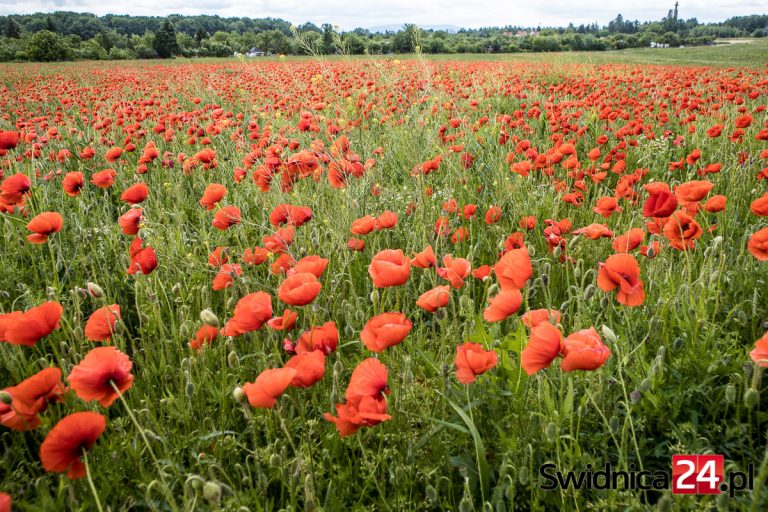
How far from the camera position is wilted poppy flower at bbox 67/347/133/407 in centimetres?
114

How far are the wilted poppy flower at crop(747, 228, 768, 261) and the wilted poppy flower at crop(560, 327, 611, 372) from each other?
867 mm

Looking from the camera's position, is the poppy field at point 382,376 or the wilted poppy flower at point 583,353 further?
the poppy field at point 382,376

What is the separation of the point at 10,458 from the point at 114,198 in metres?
2.99

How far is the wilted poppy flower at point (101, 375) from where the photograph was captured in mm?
1142

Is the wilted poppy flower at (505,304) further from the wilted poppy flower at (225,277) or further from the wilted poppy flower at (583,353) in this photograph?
the wilted poppy flower at (225,277)

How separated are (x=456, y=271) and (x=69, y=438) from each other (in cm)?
122

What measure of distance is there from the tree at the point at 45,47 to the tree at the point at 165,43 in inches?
→ 331

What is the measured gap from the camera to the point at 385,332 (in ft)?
4.12

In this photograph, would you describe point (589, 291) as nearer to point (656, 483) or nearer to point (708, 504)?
point (656, 483)

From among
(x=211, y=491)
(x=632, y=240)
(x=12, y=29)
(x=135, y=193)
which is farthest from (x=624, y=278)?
(x=12, y=29)

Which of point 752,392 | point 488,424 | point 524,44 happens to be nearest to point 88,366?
point 488,424

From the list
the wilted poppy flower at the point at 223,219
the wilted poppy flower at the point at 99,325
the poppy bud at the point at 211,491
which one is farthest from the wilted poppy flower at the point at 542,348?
the wilted poppy flower at the point at 223,219

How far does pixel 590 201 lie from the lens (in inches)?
136

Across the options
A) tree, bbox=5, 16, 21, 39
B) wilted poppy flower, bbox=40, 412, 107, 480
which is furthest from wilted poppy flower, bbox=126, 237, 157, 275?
tree, bbox=5, 16, 21, 39
